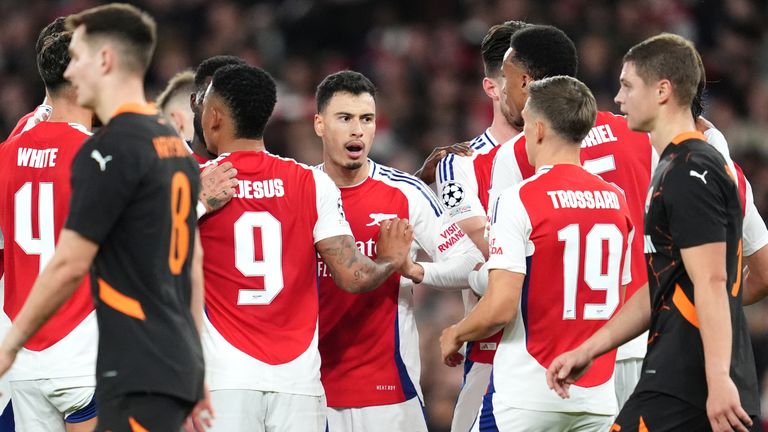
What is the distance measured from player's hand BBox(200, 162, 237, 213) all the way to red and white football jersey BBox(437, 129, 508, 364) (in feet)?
5.65

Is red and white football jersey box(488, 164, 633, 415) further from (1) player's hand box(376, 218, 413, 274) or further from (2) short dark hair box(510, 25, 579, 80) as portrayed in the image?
(2) short dark hair box(510, 25, 579, 80)

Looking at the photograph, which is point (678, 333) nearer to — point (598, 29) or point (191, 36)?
point (598, 29)

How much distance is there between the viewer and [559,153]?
621 centimetres

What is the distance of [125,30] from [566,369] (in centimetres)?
246

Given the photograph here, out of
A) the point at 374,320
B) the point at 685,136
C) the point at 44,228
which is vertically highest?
the point at 685,136

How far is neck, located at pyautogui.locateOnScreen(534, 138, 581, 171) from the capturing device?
20.4 ft

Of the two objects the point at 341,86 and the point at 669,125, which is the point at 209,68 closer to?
the point at 341,86

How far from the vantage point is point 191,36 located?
16375 mm

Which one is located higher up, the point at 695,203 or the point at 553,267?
the point at 695,203

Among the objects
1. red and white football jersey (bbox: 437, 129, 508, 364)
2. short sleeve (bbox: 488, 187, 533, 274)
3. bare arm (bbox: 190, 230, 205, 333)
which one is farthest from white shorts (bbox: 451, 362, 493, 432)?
bare arm (bbox: 190, 230, 205, 333)

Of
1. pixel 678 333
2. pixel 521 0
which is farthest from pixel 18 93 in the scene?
pixel 678 333

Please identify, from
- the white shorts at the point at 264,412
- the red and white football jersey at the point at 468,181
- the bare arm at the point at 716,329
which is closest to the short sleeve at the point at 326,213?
the white shorts at the point at 264,412

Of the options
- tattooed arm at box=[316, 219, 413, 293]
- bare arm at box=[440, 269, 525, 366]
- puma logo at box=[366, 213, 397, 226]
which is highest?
puma logo at box=[366, 213, 397, 226]

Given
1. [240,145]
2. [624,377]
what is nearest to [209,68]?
[240,145]
